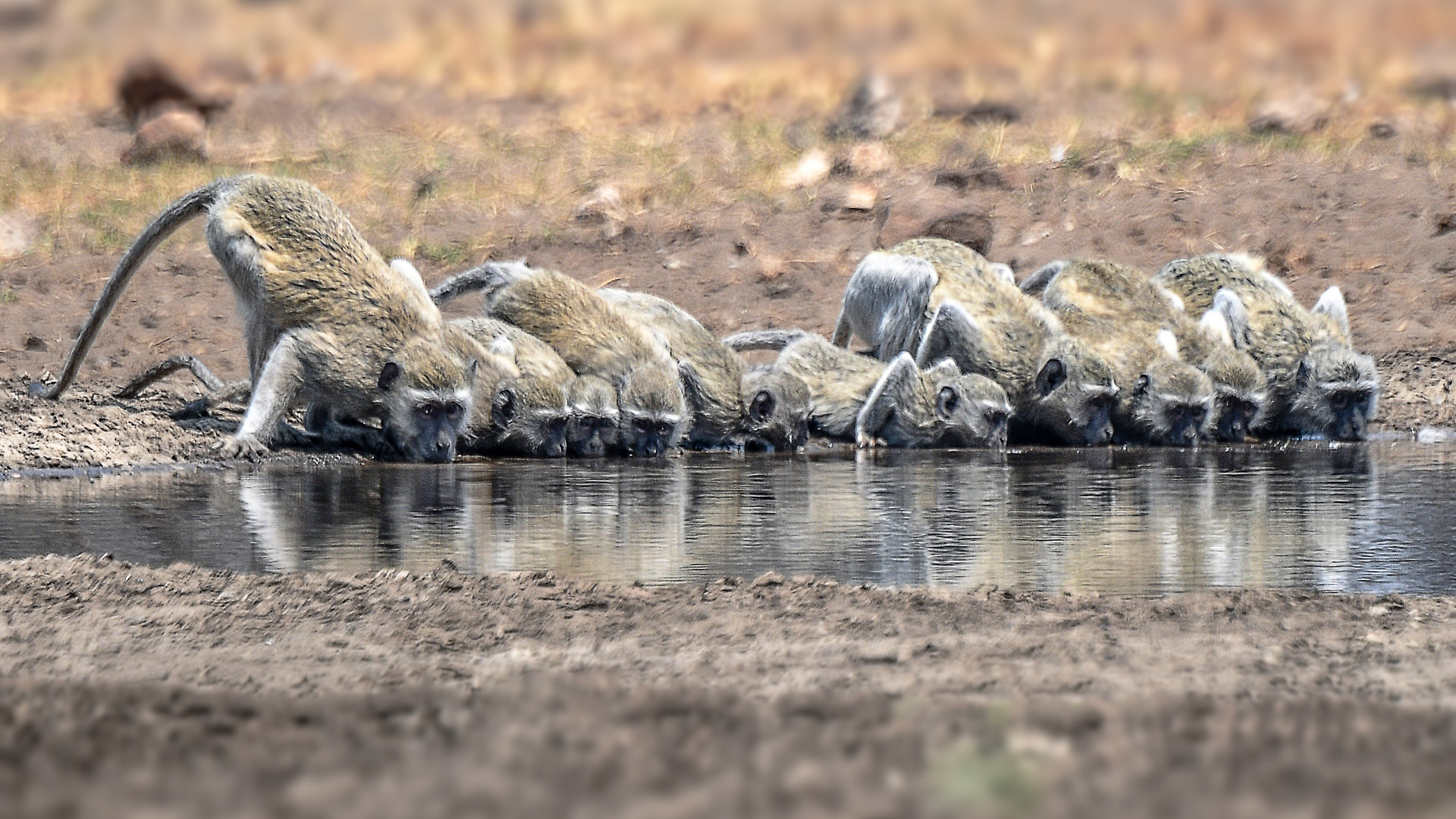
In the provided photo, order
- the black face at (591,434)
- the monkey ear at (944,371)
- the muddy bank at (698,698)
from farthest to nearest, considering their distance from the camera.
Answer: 1. the monkey ear at (944,371)
2. the black face at (591,434)
3. the muddy bank at (698,698)

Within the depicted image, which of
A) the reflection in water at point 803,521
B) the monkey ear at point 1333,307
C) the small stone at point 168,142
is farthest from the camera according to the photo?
the small stone at point 168,142

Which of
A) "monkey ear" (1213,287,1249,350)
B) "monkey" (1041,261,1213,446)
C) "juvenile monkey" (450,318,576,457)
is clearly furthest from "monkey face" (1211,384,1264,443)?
"juvenile monkey" (450,318,576,457)

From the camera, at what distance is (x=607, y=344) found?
42.8 ft

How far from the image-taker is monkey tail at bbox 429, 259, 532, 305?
1400 cm

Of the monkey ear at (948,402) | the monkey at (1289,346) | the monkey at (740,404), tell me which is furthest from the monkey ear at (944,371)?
the monkey at (1289,346)

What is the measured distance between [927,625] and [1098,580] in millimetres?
1212

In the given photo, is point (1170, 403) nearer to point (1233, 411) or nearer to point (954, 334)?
point (1233, 411)

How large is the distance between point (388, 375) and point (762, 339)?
4.89 m

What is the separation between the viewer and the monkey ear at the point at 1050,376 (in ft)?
46.2

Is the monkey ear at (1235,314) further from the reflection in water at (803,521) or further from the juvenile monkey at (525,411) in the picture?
the juvenile monkey at (525,411)

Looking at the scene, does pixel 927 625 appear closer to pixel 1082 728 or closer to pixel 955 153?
pixel 1082 728

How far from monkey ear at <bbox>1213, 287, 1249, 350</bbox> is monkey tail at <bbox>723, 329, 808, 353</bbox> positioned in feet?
12.7

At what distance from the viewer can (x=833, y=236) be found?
2130cm

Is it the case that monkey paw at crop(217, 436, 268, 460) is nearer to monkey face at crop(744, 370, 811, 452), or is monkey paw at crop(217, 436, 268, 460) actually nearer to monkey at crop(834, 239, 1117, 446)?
monkey face at crop(744, 370, 811, 452)
